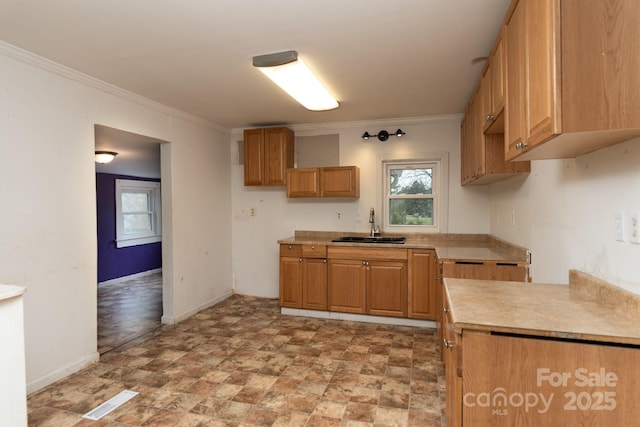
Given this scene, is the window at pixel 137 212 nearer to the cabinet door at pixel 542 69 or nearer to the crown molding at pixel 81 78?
the crown molding at pixel 81 78

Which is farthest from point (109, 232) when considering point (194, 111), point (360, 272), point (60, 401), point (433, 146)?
point (433, 146)

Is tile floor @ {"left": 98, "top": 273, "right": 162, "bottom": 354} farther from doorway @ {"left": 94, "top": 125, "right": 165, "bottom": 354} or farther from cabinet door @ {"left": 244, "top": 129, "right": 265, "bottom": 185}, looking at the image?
cabinet door @ {"left": 244, "top": 129, "right": 265, "bottom": 185}

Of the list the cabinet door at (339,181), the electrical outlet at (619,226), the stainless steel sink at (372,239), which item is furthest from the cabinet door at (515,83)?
the cabinet door at (339,181)

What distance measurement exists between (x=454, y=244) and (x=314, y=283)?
172cm

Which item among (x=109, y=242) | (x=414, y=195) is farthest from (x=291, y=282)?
(x=109, y=242)

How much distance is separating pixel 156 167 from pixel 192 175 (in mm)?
2657

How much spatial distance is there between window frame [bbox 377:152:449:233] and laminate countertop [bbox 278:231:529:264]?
0.10 meters

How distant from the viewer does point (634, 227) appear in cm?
132

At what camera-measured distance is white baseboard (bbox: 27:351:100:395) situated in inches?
97.3

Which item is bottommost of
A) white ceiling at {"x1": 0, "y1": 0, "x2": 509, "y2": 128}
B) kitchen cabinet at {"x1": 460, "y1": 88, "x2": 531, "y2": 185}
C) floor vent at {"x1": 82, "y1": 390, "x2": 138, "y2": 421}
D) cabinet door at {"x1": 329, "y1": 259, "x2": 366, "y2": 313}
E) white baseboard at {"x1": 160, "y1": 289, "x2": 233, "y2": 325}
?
floor vent at {"x1": 82, "y1": 390, "x2": 138, "y2": 421}

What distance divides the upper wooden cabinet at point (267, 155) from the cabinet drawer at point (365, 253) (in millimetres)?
1199

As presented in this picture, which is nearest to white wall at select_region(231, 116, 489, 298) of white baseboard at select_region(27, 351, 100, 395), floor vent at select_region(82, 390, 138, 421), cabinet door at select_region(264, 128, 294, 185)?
cabinet door at select_region(264, 128, 294, 185)

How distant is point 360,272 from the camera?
3945mm

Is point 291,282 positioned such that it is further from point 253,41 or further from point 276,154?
point 253,41
